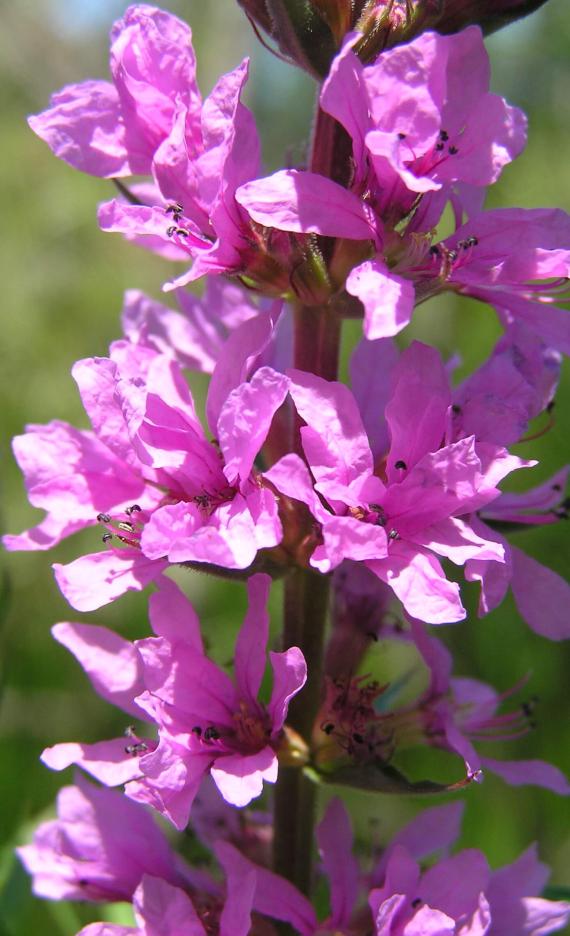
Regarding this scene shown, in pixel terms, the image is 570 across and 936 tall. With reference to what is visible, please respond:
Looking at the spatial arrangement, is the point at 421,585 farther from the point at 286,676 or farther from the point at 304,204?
the point at 304,204

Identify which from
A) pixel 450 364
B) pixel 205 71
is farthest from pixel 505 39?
pixel 450 364

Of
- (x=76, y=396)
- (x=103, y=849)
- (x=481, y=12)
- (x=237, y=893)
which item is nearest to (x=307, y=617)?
(x=237, y=893)

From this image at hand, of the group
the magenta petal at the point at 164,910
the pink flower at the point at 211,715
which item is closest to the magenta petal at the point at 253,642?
the pink flower at the point at 211,715

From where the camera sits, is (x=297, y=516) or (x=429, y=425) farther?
(x=297, y=516)

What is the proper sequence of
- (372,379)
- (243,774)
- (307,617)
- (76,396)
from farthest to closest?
(76,396)
(372,379)
(307,617)
(243,774)

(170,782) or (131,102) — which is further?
(131,102)

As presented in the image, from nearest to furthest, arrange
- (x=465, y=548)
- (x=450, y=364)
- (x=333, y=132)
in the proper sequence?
(x=465, y=548) → (x=333, y=132) → (x=450, y=364)

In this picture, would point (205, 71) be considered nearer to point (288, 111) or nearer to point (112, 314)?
point (112, 314)

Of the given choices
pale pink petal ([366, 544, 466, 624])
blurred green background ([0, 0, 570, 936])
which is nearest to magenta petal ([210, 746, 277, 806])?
pale pink petal ([366, 544, 466, 624])
